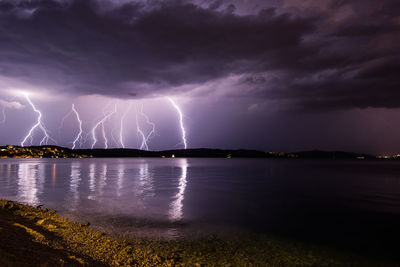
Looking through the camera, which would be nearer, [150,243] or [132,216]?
[150,243]

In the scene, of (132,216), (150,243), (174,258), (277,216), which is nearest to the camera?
(174,258)

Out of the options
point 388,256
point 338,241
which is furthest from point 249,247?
point 388,256

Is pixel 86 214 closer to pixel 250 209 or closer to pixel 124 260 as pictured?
pixel 124 260

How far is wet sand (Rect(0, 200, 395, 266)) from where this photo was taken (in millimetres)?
7062

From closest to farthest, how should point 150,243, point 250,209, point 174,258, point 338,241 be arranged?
point 174,258 < point 150,243 < point 338,241 < point 250,209

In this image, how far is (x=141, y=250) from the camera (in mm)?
A: 9406

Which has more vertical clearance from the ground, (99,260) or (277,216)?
(99,260)

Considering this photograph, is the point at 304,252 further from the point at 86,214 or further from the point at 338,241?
the point at 86,214

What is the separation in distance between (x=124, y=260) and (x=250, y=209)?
13.5 metres

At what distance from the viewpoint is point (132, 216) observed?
51.1 ft

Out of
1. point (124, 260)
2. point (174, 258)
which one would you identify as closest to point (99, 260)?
point (124, 260)

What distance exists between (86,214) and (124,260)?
8.79m

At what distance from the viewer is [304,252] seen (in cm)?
1066

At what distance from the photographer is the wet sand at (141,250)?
278 inches
